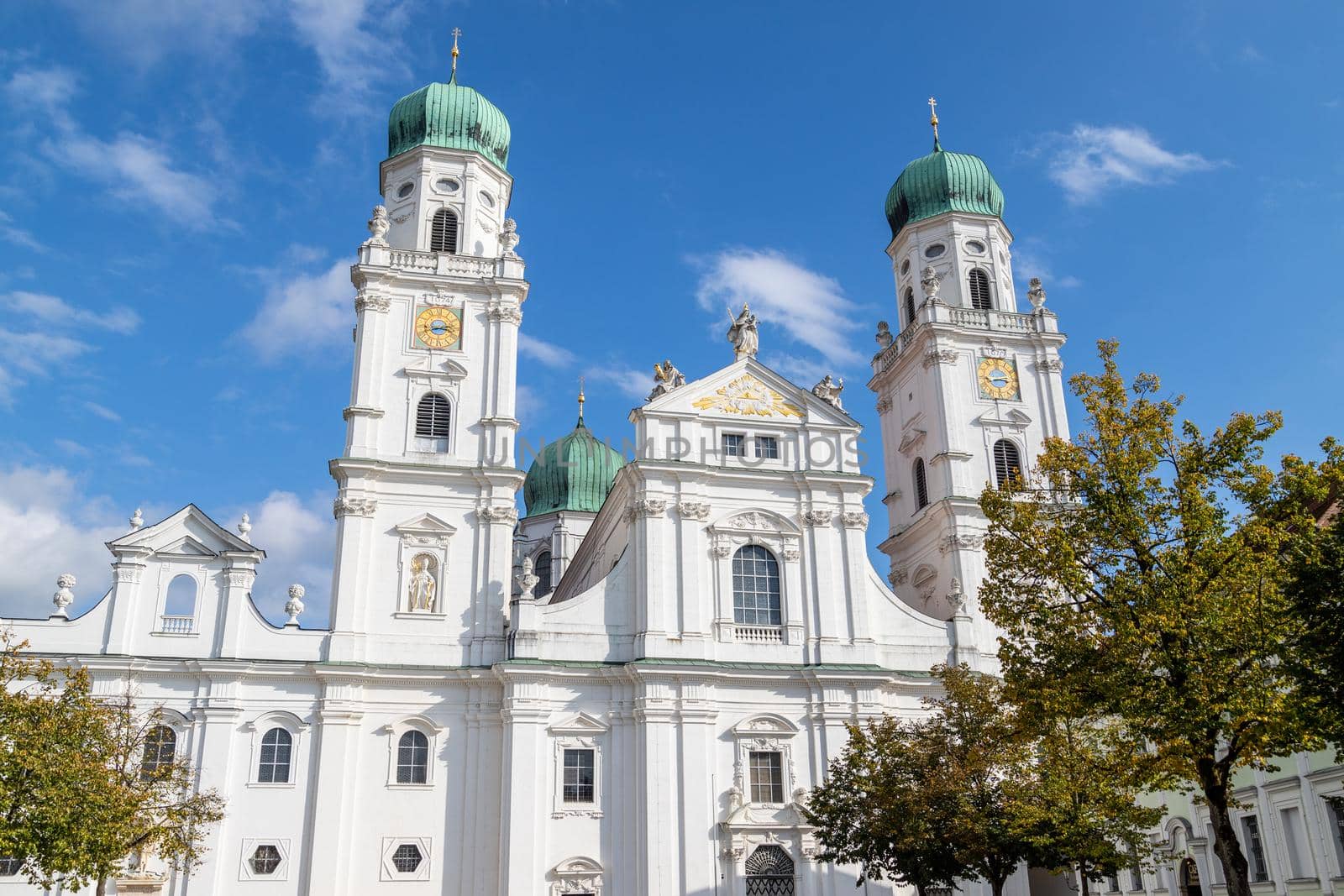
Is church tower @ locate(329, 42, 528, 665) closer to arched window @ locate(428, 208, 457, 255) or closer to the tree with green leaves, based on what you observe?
arched window @ locate(428, 208, 457, 255)

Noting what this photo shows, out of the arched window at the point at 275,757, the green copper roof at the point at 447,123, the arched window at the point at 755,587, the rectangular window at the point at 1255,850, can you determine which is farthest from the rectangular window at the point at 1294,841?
the green copper roof at the point at 447,123

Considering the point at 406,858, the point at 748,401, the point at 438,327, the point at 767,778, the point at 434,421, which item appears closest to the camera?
the point at 406,858

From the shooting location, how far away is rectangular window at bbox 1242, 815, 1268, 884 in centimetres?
2830

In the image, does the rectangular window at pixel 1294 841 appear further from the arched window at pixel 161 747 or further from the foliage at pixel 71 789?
the arched window at pixel 161 747

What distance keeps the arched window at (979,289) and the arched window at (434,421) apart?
19.6 m

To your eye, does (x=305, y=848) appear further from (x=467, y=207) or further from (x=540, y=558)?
(x=540, y=558)

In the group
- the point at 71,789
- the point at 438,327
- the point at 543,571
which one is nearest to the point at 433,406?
the point at 438,327

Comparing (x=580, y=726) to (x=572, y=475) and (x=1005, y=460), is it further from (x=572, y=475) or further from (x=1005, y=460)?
(x=572, y=475)

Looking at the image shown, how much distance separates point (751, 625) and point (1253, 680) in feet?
62.9

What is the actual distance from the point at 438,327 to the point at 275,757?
46.8ft

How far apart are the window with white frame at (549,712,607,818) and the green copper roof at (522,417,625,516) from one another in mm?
22752

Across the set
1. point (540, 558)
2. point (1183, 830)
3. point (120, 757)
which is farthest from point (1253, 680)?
point (540, 558)

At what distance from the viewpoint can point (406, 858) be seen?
31.7m

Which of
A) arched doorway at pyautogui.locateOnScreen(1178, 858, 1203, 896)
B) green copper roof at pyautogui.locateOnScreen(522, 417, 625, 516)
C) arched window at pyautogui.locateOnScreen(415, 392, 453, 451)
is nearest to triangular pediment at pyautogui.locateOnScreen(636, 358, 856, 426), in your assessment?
arched window at pyautogui.locateOnScreen(415, 392, 453, 451)
